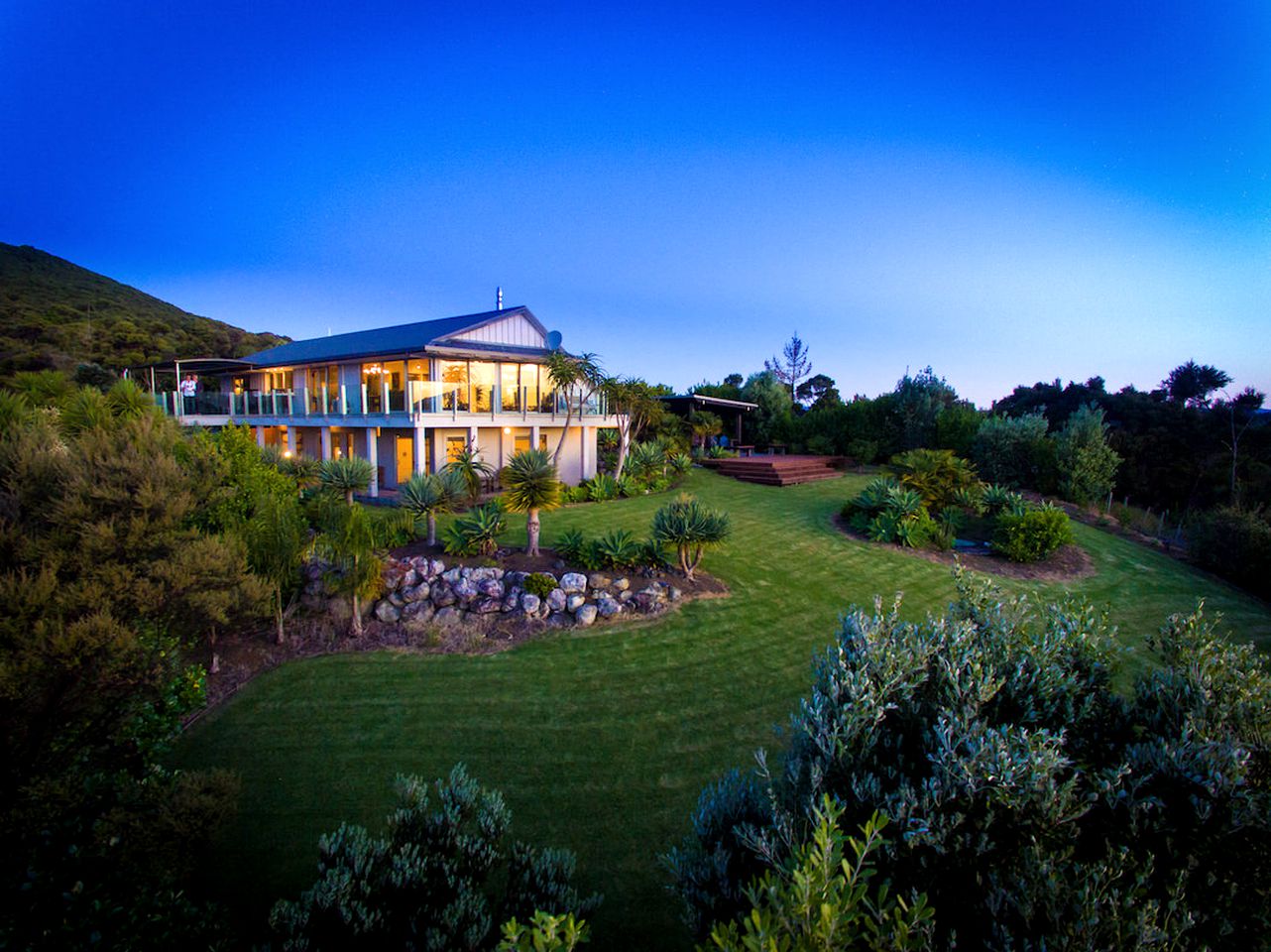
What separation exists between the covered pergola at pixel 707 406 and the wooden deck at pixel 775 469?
5.07 meters

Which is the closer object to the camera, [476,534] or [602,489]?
[476,534]

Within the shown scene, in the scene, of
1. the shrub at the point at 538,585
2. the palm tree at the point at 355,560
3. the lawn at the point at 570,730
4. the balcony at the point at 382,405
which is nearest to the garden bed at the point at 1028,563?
the lawn at the point at 570,730

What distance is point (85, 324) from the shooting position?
41750mm

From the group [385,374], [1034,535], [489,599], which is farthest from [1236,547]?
[385,374]

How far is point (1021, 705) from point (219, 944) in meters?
4.91

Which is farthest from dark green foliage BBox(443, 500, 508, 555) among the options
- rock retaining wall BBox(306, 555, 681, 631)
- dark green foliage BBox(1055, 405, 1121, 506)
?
dark green foliage BBox(1055, 405, 1121, 506)

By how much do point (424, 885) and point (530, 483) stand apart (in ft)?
25.6

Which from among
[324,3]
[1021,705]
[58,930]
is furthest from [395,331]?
[1021,705]

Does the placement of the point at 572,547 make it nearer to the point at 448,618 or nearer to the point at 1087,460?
the point at 448,618

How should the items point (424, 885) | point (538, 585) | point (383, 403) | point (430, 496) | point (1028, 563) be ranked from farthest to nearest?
point (383, 403)
point (1028, 563)
point (430, 496)
point (538, 585)
point (424, 885)

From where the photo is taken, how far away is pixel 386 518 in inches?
455

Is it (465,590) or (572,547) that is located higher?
(572,547)

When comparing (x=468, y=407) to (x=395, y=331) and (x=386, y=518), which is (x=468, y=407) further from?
(x=395, y=331)

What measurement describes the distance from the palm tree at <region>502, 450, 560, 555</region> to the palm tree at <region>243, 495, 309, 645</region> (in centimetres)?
369
